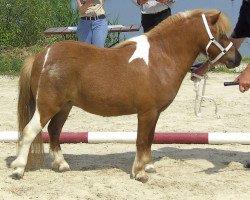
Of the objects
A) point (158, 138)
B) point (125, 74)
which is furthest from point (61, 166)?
point (158, 138)

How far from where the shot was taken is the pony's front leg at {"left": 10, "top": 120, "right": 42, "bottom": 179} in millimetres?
5184

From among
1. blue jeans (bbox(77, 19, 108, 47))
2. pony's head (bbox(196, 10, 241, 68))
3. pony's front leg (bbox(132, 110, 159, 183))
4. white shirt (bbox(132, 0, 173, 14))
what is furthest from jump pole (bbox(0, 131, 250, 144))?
white shirt (bbox(132, 0, 173, 14))

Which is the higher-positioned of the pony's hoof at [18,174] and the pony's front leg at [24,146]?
the pony's front leg at [24,146]

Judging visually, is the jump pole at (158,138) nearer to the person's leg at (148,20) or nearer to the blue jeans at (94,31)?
the blue jeans at (94,31)

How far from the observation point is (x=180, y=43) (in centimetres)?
526

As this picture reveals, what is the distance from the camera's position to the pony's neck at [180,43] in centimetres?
524

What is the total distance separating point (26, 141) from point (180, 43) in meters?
1.58

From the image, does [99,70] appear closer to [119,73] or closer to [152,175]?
[119,73]

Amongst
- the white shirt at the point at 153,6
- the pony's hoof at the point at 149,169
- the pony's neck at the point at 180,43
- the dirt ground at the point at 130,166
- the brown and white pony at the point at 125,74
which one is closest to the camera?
the dirt ground at the point at 130,166

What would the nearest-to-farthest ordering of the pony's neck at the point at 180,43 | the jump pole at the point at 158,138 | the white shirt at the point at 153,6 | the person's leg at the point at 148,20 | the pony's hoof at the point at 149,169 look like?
the pony's neck at the point at 180,43
the pony's hoof at the point at 149,169
the jump pole at the point at 158,138
the white shirt at the point at 153,6
the person's leg at the point at 148,20

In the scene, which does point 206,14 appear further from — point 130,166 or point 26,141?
point 26,141

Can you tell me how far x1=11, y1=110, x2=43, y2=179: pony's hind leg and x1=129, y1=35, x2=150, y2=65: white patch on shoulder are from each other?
0.97 metres

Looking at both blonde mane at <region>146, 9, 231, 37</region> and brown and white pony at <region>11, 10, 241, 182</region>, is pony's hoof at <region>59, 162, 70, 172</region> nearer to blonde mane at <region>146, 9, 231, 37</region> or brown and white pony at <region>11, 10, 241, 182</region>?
brown and white pony at <region>11, 10, 241, 182</region>

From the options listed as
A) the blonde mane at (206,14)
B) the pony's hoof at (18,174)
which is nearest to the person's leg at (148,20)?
the blonde mane at (206,14)
